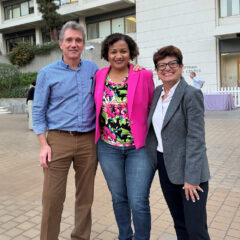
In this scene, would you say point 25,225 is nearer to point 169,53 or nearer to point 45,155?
point 45,155

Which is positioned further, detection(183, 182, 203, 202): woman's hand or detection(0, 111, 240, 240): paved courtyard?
detection(0, 111, 240, 240): paved courtyard

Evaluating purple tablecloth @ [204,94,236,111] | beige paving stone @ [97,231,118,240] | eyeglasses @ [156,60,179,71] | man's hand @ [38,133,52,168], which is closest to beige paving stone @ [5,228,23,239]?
beige paving stone @ [97,231,118,240]

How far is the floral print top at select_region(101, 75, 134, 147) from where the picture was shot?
8.11ft

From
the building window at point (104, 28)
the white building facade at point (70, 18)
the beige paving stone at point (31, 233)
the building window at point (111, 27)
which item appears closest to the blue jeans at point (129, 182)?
the beige paving stone at point (31, 233)

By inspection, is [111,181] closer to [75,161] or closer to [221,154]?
[75,161]

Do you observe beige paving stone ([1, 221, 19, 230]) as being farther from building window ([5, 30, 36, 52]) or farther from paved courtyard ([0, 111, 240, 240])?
building window ([5, 30, 36, 52])

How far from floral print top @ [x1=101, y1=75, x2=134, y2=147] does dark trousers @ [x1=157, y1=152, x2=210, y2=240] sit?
0.36 metres

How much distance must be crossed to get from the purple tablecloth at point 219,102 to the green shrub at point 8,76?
14480mm

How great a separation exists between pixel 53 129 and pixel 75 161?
35 centimetres

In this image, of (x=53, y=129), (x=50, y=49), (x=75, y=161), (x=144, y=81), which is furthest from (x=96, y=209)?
(x=50, y=49)

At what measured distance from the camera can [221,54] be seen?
19141 millimetres

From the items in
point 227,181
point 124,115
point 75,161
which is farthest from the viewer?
point 227,181

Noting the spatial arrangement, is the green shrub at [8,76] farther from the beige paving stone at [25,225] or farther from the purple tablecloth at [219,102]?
the beige paving stone at [25,225]

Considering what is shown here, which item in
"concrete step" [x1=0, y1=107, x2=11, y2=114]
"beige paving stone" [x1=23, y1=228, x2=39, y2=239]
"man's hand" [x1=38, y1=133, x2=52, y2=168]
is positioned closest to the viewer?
"man's hand" [x1=38, y1=133, x2=52, y2=168]
